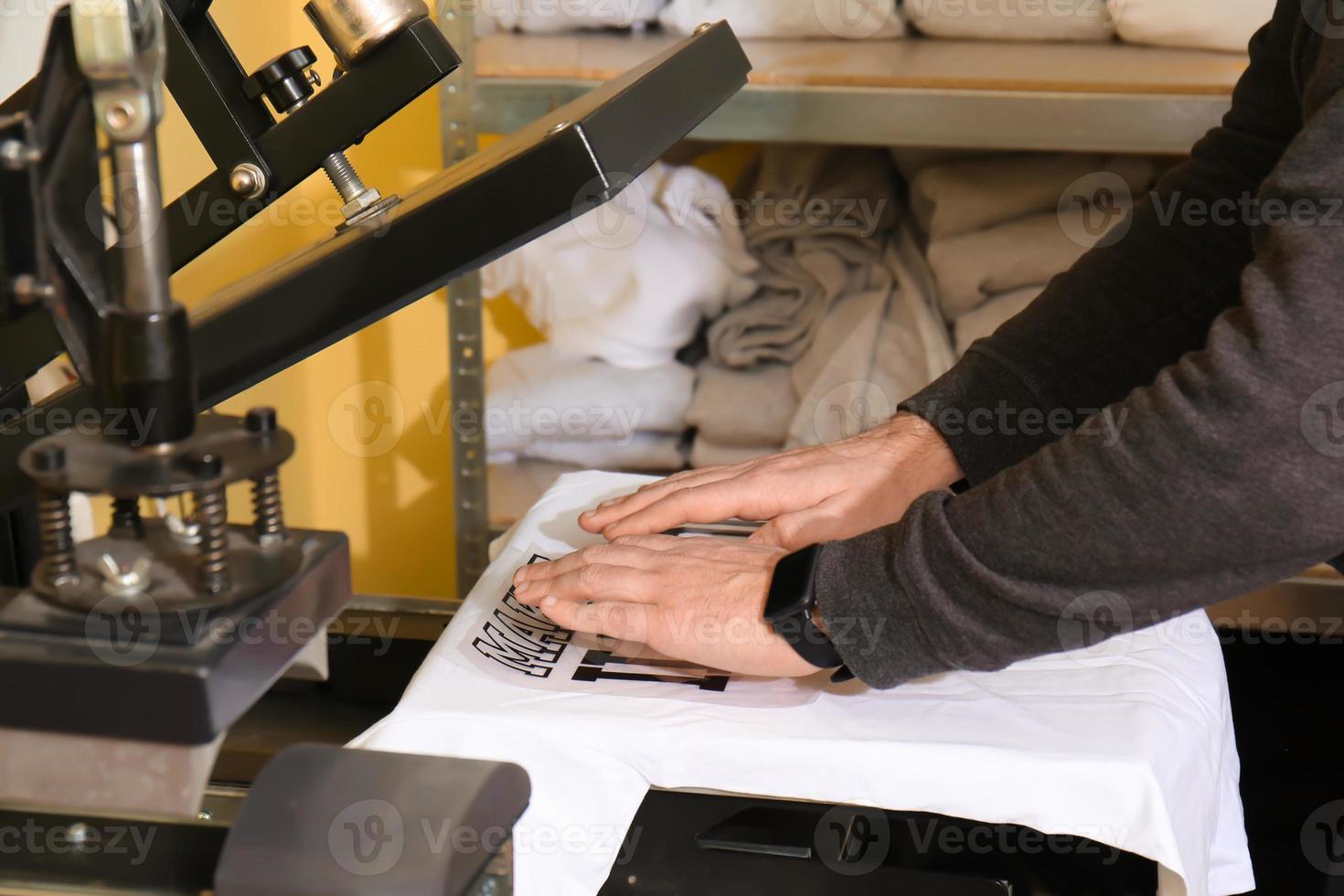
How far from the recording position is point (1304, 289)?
0.53m

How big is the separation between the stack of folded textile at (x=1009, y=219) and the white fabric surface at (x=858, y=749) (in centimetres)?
63


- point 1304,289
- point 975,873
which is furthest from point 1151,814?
point 1304,289

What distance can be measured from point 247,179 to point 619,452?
0.73m

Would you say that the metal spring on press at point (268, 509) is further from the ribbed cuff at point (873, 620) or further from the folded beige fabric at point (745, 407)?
the folded beige fabric at point (745, 407)

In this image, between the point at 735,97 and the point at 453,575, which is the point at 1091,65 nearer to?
the point at 735,97

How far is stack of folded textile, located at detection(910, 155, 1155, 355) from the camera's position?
122cm

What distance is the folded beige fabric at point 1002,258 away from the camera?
4.00ft

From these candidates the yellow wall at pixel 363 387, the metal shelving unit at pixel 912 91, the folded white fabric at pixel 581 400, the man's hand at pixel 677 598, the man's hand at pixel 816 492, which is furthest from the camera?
the yellow wall at pixel 363 387

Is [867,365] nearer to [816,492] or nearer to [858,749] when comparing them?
[816,492]
